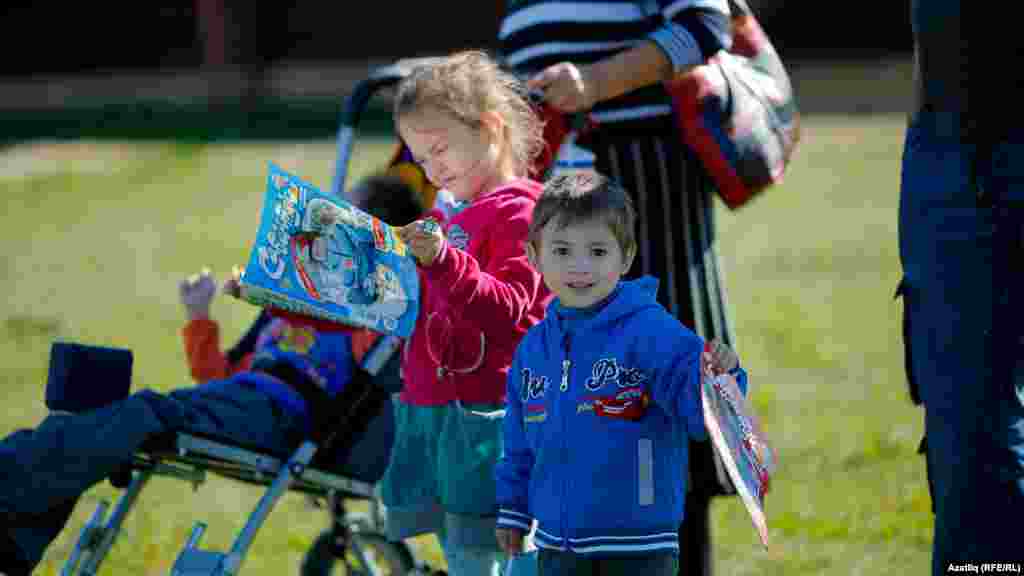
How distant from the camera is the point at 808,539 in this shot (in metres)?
4.66

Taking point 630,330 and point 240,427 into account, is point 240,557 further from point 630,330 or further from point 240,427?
point 630,330

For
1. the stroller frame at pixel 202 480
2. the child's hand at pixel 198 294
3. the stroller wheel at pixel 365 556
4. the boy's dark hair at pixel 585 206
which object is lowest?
the stroller wheel at pixel 365 556

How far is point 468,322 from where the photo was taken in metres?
2.90

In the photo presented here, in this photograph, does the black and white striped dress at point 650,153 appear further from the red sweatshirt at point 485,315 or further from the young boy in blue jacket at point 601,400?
the young boy in blue jacket at point 601,400

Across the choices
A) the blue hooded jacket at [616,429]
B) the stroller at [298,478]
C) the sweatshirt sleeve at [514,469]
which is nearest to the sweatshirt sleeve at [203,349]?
the stroller at [298,478]

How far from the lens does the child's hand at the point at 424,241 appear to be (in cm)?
273

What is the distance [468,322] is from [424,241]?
0.24 meters

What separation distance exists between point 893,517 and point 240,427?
86.3 inches

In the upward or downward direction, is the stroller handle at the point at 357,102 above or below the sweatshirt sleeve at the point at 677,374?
above

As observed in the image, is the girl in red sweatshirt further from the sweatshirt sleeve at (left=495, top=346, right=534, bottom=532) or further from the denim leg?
the denim leg

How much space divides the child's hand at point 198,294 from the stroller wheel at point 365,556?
668 millimetres

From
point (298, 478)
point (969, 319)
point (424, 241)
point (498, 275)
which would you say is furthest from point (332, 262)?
point (969, 319)

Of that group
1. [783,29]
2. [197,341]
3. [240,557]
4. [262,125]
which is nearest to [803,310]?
[197,341]

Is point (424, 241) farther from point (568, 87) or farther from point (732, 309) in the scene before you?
point (732, 309)
